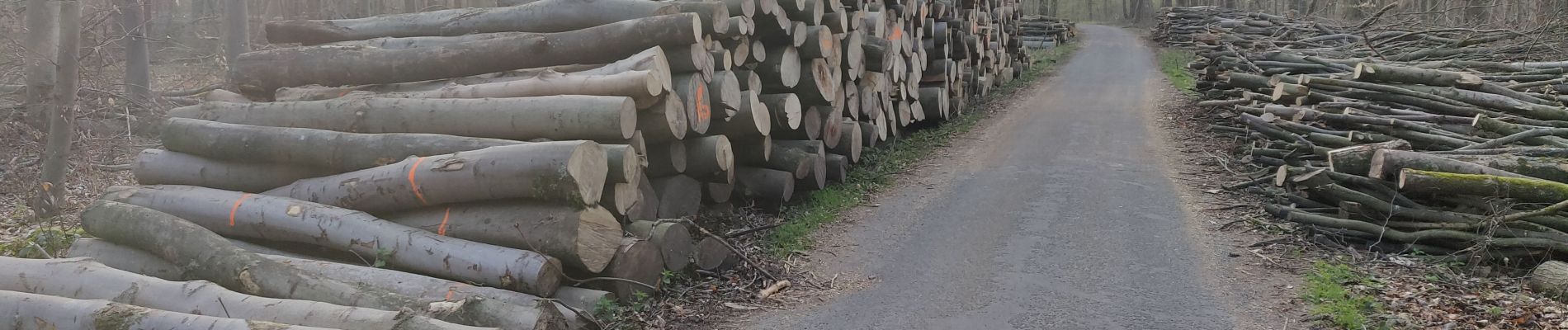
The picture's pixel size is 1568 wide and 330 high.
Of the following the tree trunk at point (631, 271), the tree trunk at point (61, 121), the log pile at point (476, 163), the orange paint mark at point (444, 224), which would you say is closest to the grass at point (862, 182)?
the log pile at point (476, 163)

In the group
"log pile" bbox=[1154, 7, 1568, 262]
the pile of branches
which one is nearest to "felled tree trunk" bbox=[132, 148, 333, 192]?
"log pile" bbox=[1154, 7, 1568, 262]

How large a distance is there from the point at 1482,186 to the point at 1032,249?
3298mm

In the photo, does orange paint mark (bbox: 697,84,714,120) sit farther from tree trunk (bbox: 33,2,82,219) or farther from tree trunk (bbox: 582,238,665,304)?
tree trunk (bbox: 33,2,82,219)

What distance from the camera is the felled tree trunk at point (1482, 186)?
6.60m

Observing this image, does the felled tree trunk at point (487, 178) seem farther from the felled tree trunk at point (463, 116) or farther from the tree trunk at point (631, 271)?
the felled tree trunk at point (463, 116)

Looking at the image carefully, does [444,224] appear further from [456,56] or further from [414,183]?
[456,56]

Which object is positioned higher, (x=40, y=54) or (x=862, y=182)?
(x=40, y=54)

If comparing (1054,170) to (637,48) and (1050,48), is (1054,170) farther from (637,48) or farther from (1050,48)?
(1050,48)

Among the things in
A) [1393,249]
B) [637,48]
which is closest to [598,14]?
[637,48]

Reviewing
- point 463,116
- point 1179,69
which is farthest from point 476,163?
point 1179,69

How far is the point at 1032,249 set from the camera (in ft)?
23.7

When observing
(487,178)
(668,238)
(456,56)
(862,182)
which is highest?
(456,56)

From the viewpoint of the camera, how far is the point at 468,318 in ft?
16.3

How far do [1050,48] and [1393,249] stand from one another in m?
21.9
